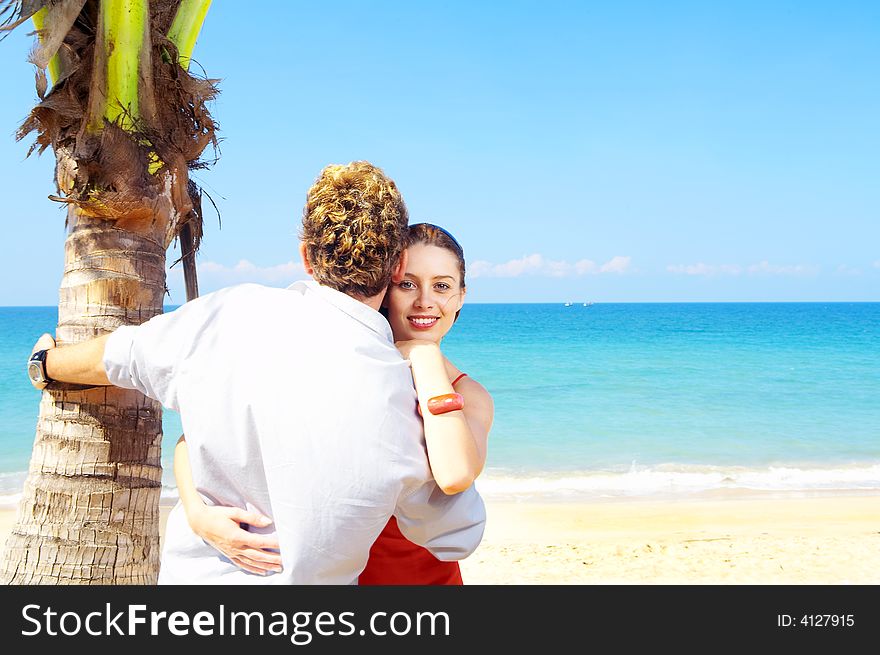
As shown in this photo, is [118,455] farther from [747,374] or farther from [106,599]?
[747,374]

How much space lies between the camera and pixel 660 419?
1884 cm

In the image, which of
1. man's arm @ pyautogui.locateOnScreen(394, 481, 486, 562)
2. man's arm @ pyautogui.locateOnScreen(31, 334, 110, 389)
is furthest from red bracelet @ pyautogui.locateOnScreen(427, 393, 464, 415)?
man's arm @ pyautogui.locateOnScreen(31, 334, 110, 389)

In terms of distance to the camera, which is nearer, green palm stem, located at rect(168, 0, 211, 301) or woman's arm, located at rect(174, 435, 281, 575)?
woman's arm, located at rect(174, 435, 281, 575)

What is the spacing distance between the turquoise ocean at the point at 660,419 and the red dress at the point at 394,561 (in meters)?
8.72

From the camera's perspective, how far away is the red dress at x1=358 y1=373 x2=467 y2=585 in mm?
2350

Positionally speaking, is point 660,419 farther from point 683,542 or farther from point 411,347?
point 411,347

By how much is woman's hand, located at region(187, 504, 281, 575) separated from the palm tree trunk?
109 cm

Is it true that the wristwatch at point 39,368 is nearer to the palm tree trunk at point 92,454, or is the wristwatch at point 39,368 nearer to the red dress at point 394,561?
the palm tree trunk at point 92,454

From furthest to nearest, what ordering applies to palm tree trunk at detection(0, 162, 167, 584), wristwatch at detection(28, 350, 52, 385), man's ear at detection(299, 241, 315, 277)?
1. palm tree trunk at detection(0, 162, 167, 584)
2. wristwatch at detection(28, 350, 52, 385)
3. man's ear at detection(299, 241, 315, 277)

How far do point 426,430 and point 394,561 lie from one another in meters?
0.61

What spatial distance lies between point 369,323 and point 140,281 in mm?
1470

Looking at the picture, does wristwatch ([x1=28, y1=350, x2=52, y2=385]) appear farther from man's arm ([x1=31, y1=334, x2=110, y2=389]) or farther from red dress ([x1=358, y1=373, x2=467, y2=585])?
red dress ([x1=358, y1=373, x2=467, y2=585])

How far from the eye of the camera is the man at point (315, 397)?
6.10 ft

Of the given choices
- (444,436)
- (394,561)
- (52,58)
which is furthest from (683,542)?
(52,58)
